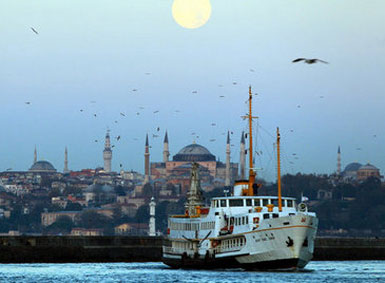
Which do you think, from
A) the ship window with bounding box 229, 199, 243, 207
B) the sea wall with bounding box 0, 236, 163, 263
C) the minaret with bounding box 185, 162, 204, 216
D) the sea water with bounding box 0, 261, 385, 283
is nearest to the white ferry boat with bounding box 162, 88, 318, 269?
the ship window with bounding box 229, 199, 243, 207

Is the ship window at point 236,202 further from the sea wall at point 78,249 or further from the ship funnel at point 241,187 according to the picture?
the sea wall at point 78,249

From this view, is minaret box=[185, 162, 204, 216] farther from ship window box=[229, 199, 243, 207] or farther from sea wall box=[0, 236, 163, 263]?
sea wall box=[0, 236, 163, 263]

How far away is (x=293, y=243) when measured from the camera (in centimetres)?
5891

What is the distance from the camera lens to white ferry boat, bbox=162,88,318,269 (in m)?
59.0

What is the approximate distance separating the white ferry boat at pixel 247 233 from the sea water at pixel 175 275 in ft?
2.38

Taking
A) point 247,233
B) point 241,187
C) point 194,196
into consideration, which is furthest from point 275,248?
point 194,196

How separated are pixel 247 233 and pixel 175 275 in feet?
14.7

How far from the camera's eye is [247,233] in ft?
197

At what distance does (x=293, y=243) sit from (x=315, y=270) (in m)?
7.62

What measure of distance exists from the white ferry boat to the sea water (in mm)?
726

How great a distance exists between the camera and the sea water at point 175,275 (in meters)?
57.7

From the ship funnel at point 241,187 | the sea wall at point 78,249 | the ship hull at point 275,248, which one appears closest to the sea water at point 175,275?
the ship hull at point 275,248

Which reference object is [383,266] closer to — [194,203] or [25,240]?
[194,203]

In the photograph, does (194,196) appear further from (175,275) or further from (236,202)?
(175,275)
